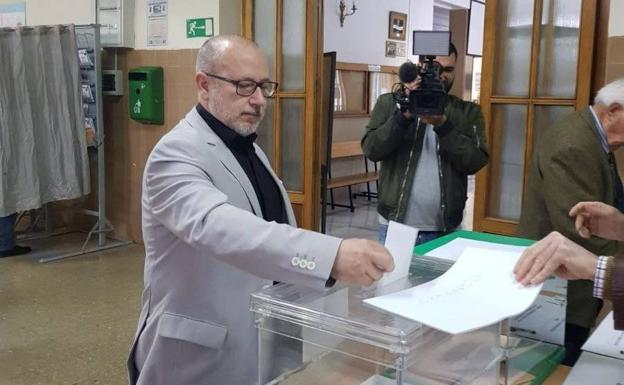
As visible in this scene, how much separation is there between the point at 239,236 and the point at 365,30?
22.0 ft

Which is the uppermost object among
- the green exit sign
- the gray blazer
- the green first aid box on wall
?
the green exit sign

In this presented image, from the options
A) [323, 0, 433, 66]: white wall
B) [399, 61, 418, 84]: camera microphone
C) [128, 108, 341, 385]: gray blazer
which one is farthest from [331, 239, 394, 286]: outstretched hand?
[323, 0, 433, 66]: white wall

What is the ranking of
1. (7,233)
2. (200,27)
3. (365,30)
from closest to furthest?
(200,27), (7,233), (365,30)

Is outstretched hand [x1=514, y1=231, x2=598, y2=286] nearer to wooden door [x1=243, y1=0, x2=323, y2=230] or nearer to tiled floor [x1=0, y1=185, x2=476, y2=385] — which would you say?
tiled floor [x1=0, y1=185, x2=476, y2=385]

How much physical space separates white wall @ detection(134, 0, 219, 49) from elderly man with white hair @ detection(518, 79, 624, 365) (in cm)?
300

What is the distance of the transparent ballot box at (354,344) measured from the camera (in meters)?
1.01

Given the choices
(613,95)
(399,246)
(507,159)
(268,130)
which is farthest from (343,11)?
(399,246)

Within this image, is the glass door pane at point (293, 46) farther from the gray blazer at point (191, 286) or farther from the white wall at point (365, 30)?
the gray blazer at point (191, 286)

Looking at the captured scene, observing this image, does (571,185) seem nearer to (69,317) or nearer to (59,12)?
(69,317)

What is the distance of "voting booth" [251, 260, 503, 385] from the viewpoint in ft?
3.30

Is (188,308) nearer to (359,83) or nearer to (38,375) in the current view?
(38,375)

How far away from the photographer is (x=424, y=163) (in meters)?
2.78

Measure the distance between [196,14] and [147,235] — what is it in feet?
11.2

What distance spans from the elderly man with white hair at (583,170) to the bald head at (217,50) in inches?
43.2
